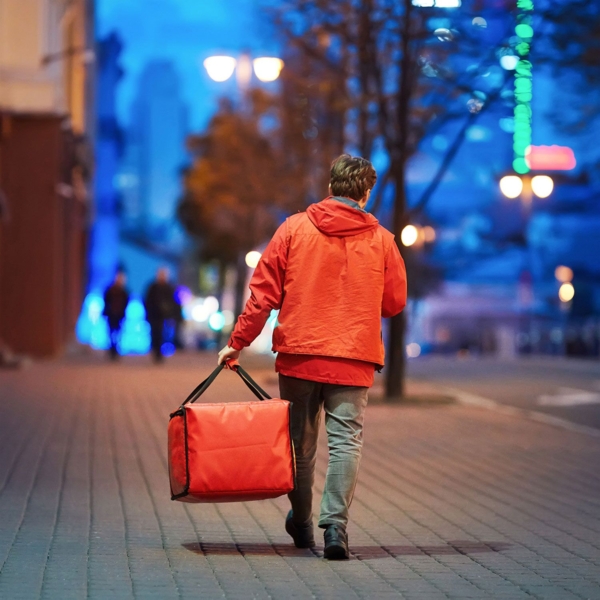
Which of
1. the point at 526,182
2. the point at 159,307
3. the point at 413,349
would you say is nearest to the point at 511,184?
the point at 526,182

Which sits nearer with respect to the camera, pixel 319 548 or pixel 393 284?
pixel 393 284

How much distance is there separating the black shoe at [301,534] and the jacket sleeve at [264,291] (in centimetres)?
96

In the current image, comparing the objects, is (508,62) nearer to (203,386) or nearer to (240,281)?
(203,386)

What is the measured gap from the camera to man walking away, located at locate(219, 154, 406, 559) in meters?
6.85

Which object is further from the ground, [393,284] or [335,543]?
[393,284]

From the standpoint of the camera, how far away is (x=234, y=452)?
6730 mm

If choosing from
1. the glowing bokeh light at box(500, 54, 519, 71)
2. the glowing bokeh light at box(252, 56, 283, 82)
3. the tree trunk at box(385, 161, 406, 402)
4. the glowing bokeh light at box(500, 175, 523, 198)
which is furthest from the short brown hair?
the glowing bokeh light at box(500, 175, 523, 198)

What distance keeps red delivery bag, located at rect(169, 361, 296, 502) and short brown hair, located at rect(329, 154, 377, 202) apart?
109 cm

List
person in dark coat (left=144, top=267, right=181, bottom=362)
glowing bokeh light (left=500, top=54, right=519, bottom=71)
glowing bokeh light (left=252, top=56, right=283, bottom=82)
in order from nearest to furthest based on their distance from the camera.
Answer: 1. glowing bokeh light (left=500, top=54, right=519, bottom=71)
2. glowing bokeh light (left=252, top=56, right=283, bottom=82)
3. person in dark coat (left=144, top=267, right=181, bottom=362)

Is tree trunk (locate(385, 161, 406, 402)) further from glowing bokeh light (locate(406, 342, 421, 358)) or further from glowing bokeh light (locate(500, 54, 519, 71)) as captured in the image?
glowing bokeh light (locate(406, 342, 421, 358))

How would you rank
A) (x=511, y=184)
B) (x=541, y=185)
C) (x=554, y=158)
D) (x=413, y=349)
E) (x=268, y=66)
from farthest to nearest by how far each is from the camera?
(x=554, y=158) → (x=413, y=349) → (x=511, y=184) → (x=541, y=185) → (x=268, y=66)

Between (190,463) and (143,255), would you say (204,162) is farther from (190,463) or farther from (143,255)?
(143,255)

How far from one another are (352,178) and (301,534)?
5.83 feet

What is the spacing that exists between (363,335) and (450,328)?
84101mm
